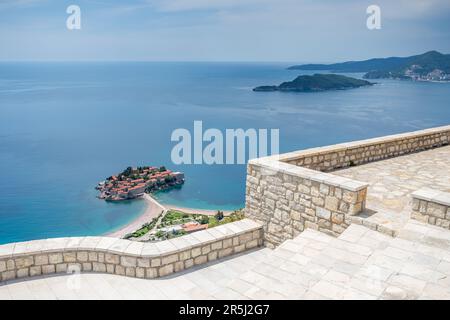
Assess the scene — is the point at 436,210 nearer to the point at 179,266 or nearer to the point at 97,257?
the point at 179,266

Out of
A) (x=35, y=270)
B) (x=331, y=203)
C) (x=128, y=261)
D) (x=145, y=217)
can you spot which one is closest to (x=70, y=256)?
(x=35, y=270)

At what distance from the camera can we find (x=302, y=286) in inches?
140

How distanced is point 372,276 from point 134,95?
12981 centimetres

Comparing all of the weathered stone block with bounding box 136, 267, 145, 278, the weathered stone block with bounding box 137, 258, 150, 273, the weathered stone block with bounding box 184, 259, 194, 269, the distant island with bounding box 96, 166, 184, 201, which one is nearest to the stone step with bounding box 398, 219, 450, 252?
the weathered stone block with bounding box 184, 259, 194, 269

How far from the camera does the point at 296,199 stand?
18.9 feet

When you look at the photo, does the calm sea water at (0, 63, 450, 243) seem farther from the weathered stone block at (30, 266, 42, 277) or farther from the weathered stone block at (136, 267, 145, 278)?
the weathered stone block at (136, 267, 145, 278)

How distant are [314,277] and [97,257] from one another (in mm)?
3088

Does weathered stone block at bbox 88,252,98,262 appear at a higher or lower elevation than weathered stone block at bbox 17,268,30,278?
higher

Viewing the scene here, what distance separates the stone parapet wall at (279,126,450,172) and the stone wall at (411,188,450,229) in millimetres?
2531

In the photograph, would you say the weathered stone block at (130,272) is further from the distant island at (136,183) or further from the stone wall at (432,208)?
the distant island at (136,183)

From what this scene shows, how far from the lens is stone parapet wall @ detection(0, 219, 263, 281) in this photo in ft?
15.8
